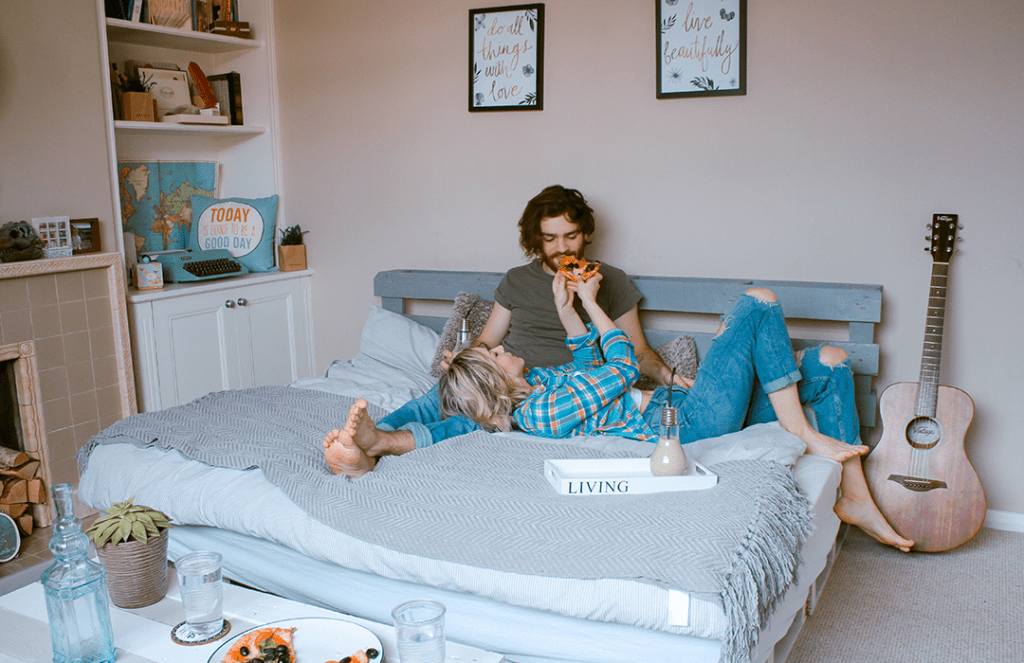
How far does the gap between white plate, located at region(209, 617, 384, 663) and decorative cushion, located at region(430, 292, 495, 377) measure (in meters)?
1.65

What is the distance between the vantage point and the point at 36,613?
1426mm

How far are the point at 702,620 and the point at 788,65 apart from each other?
2.01m

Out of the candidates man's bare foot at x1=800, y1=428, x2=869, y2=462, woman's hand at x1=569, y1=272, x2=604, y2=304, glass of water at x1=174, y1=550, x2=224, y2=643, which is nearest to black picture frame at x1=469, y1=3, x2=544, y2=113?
woman's hand at x1=569, y1=272, x2=604, y2=304

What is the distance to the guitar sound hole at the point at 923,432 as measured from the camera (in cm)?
246

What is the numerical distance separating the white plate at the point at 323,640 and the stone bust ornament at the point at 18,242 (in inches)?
75.8

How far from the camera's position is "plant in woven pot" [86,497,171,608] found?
4.59 feet

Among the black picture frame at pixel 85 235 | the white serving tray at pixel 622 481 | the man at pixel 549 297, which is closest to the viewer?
the white serving tray at pixel 622 481

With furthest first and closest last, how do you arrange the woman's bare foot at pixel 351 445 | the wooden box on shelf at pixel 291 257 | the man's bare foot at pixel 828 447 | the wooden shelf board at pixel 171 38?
1. the wooden box on shelf at pixel 291 257
2. the wooden shelf board at pixel 171 38
3. the man's bare foot at pixel 828 447
4. the woman's bare foot at pixel 351 445

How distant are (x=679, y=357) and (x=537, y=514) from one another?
1181 mm

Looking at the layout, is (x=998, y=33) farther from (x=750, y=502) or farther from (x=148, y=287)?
(x=148, y=287)

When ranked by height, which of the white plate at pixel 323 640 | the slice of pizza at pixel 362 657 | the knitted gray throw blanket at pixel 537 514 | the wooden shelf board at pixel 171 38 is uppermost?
the wooden shelf board at pixel 171 38

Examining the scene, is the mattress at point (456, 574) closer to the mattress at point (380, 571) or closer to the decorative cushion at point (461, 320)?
the mattress at point (380, 571)

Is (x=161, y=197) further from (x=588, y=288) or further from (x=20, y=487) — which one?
(x=588, y=288)

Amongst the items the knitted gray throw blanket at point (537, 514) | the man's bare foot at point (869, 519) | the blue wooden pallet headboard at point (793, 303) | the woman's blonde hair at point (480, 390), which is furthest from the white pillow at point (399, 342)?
the man's bare foot at point (869, 519)
